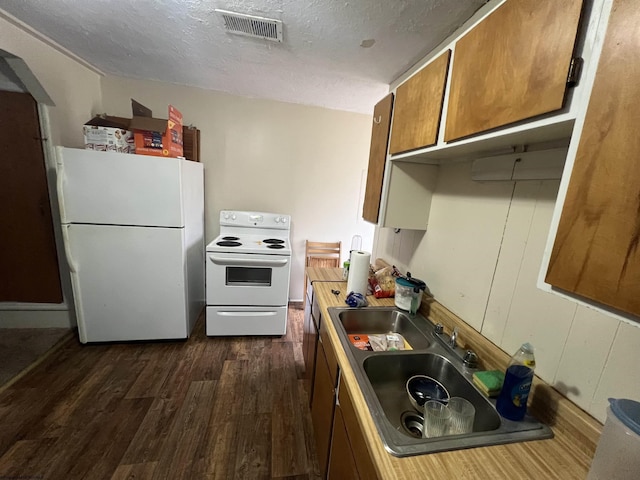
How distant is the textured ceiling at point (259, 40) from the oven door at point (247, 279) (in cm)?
151

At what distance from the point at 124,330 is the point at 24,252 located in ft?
3.28

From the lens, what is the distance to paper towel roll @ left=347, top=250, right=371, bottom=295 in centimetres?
152

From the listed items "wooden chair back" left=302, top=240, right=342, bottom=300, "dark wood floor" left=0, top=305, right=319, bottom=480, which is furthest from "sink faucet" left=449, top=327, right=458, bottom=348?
"wooden chair back" left=302, top=240, right=342, bottom=300

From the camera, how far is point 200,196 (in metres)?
2.54

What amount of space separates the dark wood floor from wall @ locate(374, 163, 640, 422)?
1211 millimetres

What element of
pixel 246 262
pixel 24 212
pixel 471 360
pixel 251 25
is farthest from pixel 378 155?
pixel 24 212

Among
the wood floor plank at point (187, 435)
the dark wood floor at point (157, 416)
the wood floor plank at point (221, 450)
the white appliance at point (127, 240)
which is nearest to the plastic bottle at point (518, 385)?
the dark wood floor at point (157, 416)

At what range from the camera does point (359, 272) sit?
1536 millimetres

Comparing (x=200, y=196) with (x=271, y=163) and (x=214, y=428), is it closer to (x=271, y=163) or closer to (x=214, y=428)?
(x=271, y=163)

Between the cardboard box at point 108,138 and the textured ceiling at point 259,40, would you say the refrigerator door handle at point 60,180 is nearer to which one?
the cardboard box at point 108,138

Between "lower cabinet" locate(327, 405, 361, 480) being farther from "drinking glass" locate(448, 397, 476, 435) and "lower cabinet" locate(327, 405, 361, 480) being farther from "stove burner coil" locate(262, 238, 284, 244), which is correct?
"stove burner coil" locate(262, 238, 284, 244)

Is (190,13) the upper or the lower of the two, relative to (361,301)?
upper

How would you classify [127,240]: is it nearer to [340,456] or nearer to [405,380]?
[340,456]

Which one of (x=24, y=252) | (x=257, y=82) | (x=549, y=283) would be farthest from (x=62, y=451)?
(x=257, y=82)
